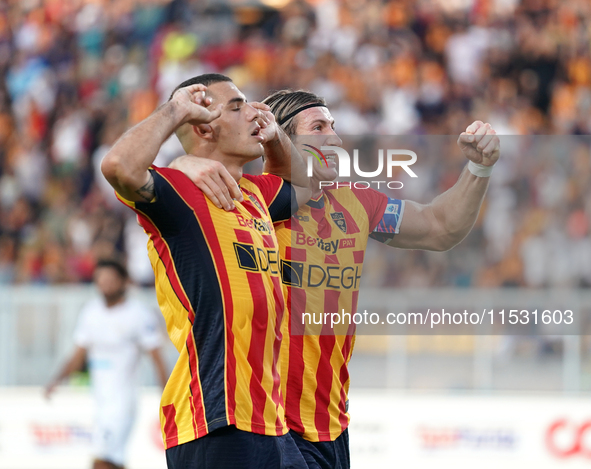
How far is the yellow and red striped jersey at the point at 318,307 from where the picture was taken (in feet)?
13.4

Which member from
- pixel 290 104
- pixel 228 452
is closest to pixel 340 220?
pixel 290 104

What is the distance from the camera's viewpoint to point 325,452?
4.07m

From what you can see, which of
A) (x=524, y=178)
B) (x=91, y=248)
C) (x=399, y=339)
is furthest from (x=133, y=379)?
(x=524, y=178)

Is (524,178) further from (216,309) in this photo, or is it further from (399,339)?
(216,309)

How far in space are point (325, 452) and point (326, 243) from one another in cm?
104

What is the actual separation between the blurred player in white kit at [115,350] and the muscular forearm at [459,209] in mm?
4268

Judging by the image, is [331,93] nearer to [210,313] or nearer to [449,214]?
[449,214]

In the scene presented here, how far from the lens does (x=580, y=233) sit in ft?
30.4

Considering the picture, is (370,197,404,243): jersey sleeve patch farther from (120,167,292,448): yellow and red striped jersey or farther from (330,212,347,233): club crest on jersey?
(120,167,292,448): yellow and red striped jersey

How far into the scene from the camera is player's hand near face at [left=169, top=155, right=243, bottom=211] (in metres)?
3.47

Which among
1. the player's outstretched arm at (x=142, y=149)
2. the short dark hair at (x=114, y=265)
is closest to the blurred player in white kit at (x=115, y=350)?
the short dark hair at (x=114, y=265)

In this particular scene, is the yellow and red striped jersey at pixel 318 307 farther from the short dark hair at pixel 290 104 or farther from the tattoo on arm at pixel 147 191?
the tattoo on arm at pixel 147 191

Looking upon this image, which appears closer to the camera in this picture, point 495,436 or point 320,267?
point 320,267

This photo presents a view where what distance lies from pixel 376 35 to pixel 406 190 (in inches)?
244
